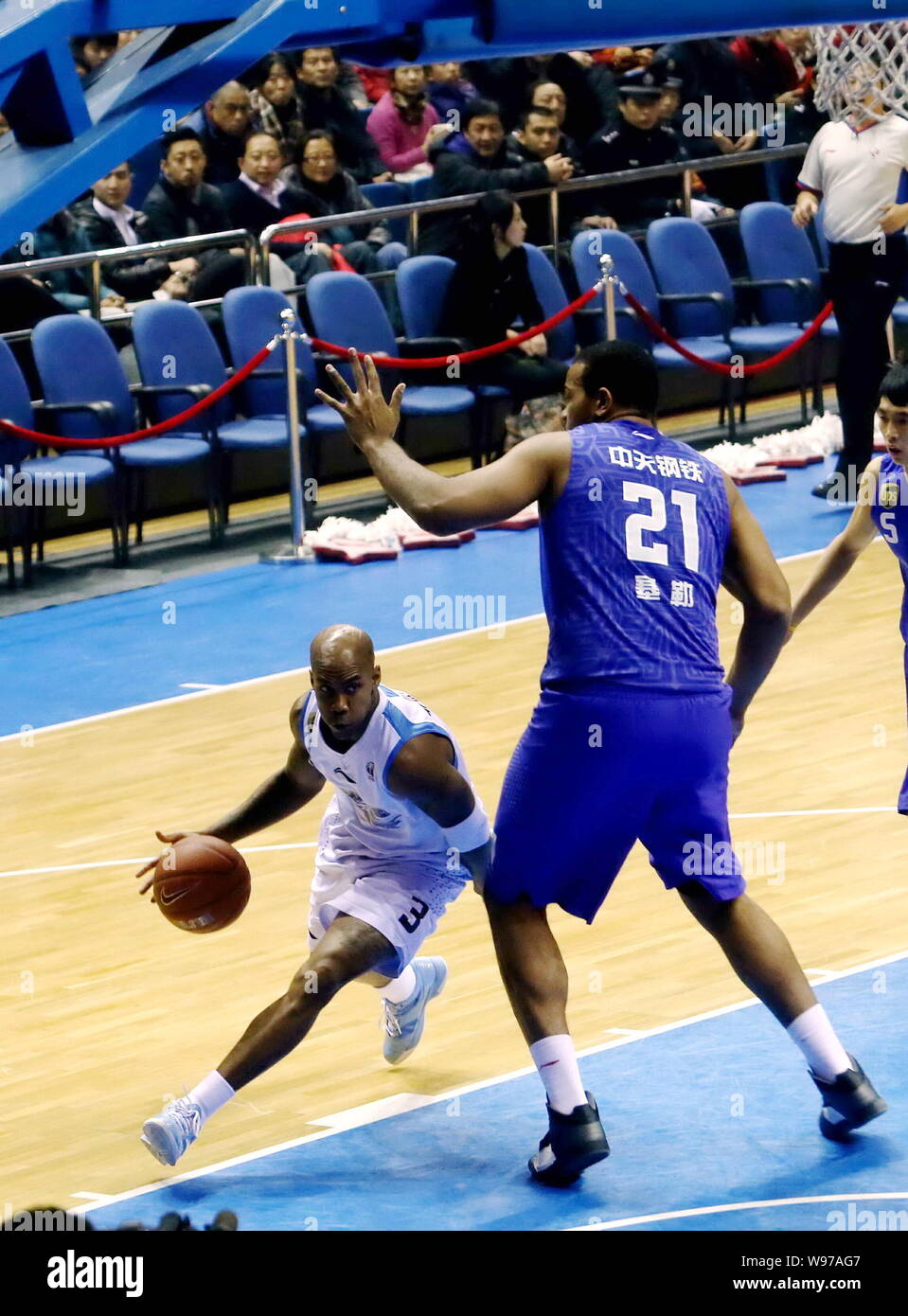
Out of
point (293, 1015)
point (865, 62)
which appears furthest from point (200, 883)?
point (865, 62)

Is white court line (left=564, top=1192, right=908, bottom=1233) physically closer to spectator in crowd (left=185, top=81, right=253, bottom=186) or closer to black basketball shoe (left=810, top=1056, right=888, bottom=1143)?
black basketball shoe (left=810, top=1056, right=888, bottom=1143)

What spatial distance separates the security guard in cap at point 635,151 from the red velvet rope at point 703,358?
1126mm

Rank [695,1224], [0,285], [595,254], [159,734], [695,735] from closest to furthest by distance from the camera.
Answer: [695,1224] → [695,735] → [159,734] → [0,285] → [595,254]

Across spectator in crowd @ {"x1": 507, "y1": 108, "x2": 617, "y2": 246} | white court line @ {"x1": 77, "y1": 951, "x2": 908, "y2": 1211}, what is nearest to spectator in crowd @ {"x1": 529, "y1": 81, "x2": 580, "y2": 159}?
spectator in crowd @ {"x1": 507, "y1": 108, "x2": 617, "y2": 246}

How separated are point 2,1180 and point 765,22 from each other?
3.07 meters

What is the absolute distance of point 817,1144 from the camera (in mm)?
5359

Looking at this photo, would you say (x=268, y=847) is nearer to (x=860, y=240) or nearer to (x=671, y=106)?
(x=860, y=240)

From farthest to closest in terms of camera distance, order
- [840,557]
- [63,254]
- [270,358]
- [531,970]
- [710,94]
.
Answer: [710,94] → [63,254] → [270,358] → [840,557] → [531,970]

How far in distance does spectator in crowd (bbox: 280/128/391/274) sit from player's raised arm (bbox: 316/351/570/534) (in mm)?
9486

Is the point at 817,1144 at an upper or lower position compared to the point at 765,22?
lower

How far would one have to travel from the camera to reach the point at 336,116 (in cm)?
1574

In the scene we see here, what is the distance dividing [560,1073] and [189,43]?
2.30 meters

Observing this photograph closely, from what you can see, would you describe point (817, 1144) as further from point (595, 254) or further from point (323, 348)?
point (595, 254)

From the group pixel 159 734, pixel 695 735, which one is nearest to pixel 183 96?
pixel 695 735
